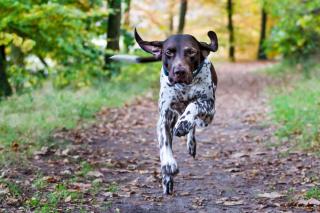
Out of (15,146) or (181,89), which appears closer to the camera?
(181,89)

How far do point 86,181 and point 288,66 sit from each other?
15.3 m

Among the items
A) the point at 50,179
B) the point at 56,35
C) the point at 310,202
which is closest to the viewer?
the point at 310,202

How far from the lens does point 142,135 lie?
8.94 meters

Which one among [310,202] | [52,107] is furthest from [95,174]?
[52,107]

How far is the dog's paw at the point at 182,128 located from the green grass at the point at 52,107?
2.27 meters

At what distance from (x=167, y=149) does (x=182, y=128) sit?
0.37m

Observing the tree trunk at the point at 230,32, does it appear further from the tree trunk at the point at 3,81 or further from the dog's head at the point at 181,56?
the dog's head at the point at 181,56

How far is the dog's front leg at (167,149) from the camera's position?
17.0ft

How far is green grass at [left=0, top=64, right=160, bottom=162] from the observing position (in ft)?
24.5

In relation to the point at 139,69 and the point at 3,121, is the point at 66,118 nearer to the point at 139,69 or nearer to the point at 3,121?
the point at 3,121

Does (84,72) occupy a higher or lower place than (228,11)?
lower

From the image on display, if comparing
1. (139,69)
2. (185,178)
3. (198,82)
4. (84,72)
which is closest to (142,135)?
(185,178)

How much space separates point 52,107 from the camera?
1012 cm

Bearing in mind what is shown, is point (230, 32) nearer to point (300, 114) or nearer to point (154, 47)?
point (300, 114)
